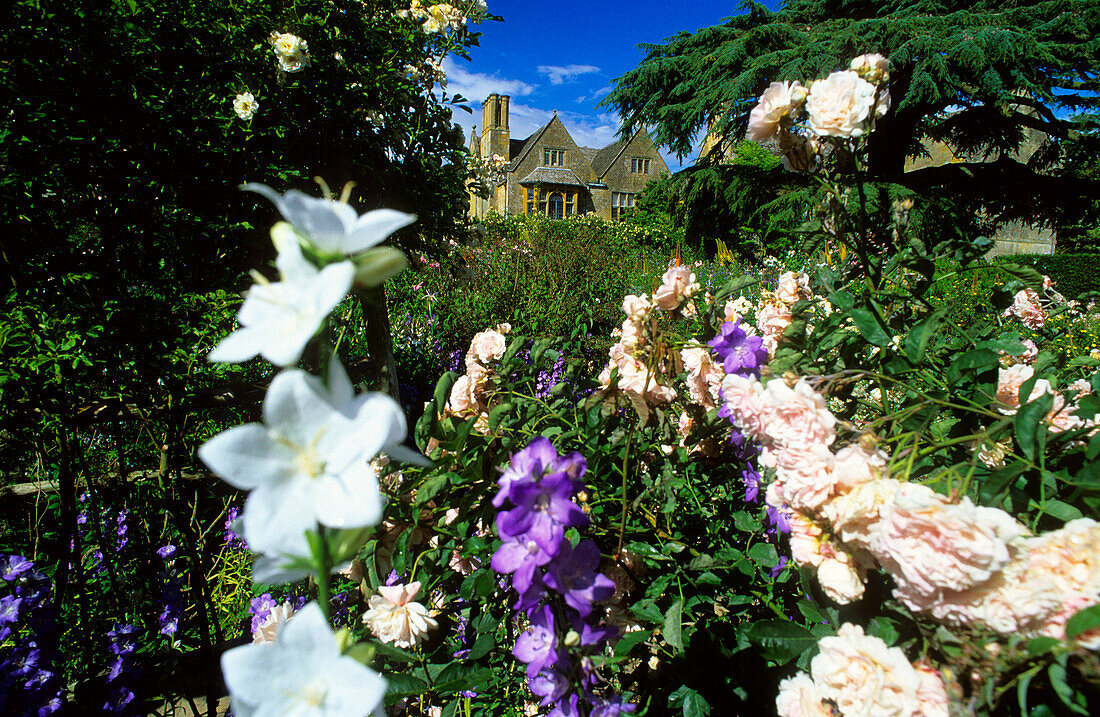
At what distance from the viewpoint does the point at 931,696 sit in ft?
1.93

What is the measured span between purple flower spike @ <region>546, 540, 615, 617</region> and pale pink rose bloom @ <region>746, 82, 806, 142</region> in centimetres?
93

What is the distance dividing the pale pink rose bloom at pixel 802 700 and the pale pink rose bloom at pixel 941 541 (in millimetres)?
228

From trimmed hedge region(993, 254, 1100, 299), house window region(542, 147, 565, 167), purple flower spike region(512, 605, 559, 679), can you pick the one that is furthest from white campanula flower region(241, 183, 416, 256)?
house window region(542, 147, 565, 167)

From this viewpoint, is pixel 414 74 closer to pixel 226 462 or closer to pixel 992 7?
pixel 226 462

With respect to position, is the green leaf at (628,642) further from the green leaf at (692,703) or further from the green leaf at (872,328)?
the green leaf at (872,328)

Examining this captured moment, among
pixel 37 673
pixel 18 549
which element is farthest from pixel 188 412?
pixel 18 549

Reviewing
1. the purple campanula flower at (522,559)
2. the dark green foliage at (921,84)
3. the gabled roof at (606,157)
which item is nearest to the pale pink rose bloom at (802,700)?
the purple campanula flower at (522,559)

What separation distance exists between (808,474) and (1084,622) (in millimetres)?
280

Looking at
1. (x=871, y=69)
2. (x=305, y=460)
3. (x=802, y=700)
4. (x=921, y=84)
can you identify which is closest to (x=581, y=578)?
(x=802, y=700)

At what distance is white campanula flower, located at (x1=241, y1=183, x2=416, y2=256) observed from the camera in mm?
414

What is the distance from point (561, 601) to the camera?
0.77 meters

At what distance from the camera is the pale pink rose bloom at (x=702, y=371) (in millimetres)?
1231

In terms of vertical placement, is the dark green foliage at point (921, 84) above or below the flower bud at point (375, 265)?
above

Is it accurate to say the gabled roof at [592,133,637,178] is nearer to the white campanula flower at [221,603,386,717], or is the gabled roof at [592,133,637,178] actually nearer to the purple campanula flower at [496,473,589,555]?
the purple campanula flower at [496,473,589,555]
